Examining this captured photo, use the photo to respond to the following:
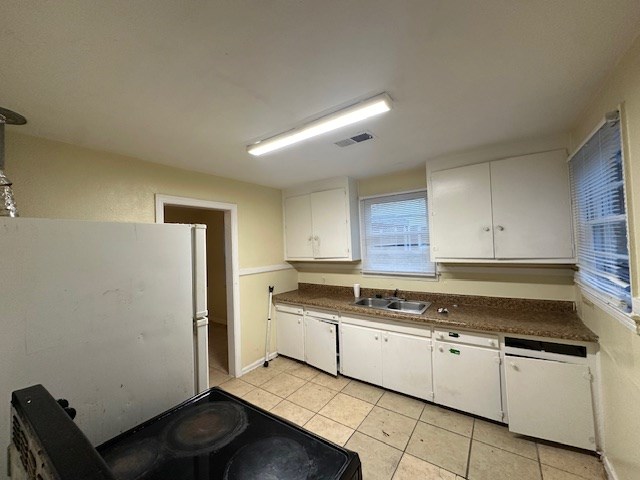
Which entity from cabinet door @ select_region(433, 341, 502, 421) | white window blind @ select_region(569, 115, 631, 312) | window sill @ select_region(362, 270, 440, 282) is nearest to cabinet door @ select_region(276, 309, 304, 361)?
window sill @ select_region(362, 270, 440, 282)

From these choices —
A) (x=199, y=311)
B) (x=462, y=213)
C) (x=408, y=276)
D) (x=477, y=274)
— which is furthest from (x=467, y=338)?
(x=199, y=311)

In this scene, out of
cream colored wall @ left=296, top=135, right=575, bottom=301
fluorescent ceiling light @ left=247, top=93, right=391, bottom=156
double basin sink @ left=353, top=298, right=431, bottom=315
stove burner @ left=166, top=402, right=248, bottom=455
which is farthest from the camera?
double basin sink @ left=353, top=298, right=431, bottom=315

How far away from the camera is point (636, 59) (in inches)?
44.4

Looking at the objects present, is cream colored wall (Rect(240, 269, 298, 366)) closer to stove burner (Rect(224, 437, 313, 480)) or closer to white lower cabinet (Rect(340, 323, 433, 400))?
white lower cabinet (Rect(340, 323, 433, 400))

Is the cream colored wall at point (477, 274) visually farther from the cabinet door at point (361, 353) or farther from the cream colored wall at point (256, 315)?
the cream colored wall at point (256, 315)

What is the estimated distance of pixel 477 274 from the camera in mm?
2699

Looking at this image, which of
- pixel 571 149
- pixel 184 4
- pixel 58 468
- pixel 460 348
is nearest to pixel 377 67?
pixel 184 4

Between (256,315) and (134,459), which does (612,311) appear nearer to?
(134,459)

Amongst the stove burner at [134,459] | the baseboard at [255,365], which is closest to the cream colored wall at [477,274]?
the baseboard at [255,365]

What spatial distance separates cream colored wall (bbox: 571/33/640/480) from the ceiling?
98 millimetres

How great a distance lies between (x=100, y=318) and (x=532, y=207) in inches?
118

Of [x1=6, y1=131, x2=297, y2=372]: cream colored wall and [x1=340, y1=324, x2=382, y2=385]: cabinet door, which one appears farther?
[x1=340, y1=324, x2=382, y2=385]: cabinet door

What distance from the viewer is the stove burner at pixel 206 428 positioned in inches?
36.4

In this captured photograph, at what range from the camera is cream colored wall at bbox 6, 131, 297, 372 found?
1797 mm
